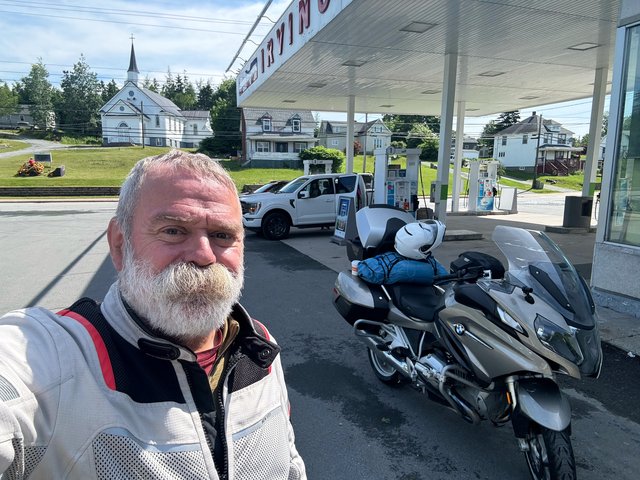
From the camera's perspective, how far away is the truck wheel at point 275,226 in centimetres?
1255

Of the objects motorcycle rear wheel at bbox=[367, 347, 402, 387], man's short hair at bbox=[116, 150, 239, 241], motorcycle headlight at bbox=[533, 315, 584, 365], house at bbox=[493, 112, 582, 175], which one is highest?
house at bbox=[493, 112, 582, 175]

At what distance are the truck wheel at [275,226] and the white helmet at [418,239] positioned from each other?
9178 mm

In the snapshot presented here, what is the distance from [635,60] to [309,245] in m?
7.61

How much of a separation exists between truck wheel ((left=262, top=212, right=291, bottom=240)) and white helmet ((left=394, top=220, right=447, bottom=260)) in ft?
30.1

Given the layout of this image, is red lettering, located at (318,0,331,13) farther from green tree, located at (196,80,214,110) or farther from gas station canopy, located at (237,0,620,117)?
green tree, located at (196,80,214,110)

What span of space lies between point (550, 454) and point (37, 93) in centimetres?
11419

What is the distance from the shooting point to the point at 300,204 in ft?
42.5

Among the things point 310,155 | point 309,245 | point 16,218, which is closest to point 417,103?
point 309,245

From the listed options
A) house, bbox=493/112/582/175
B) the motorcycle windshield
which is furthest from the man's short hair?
house, bbox=493/112/582/175

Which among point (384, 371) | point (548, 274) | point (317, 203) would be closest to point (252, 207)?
point (317, 203)

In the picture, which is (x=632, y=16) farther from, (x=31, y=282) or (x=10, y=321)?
(x=31, y=282)

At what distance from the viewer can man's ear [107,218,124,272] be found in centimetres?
146

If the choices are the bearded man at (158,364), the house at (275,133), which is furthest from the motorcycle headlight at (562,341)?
the house at (275,133)

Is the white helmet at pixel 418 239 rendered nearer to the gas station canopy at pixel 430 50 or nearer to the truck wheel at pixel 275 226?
the gas station canopy at pixel 430 50
